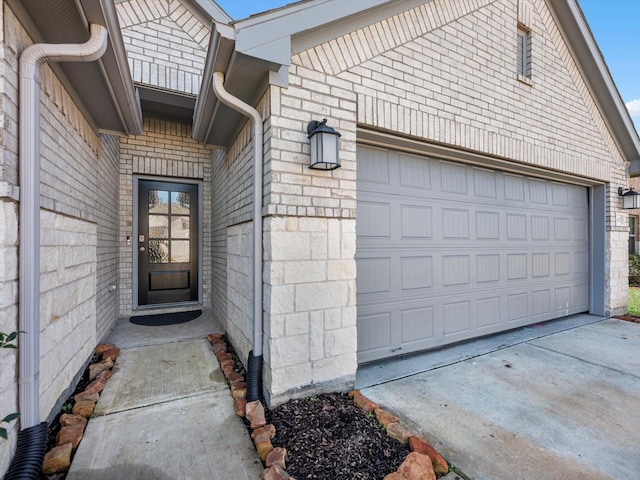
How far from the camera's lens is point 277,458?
1.66m

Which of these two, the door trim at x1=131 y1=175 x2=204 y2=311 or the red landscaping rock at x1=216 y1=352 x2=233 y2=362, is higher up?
the door trim at x1=131 y1=175 x2=204 y2=311

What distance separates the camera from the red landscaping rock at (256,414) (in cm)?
199

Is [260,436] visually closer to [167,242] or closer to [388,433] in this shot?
[388,433]

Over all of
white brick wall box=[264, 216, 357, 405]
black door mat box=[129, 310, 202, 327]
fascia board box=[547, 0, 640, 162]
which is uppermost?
fascia board box=[547, 0, 640, 162]

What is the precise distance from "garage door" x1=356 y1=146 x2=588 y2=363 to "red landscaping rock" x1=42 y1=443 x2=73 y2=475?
2.17m

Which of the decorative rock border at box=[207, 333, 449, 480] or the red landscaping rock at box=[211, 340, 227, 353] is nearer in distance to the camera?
A: the decorative rock border at box=[207, 333, 449, 480]

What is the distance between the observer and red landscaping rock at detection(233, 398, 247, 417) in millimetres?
2173

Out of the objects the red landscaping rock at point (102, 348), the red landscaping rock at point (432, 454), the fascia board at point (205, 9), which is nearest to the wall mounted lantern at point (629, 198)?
the red landscaping rock at point (432, 454)

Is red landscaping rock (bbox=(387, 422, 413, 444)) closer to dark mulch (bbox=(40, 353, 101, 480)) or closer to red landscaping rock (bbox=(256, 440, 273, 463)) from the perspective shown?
red landscaping rock (bbox=(256, 440, 273, 463))

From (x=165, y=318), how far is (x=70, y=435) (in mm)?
2768

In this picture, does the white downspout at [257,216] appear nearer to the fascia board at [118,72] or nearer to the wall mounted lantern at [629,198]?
the fascia board at [118,72]

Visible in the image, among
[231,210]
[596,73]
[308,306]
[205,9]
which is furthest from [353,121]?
[596,73]

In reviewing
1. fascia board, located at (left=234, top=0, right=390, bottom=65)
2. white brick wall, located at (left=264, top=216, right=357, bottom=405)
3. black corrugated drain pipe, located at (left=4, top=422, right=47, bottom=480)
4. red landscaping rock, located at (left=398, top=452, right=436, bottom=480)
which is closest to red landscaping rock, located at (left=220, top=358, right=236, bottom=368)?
white brick wall, located at (left=264, top=216, right=357, bottom=405)

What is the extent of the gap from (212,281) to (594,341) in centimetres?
528
